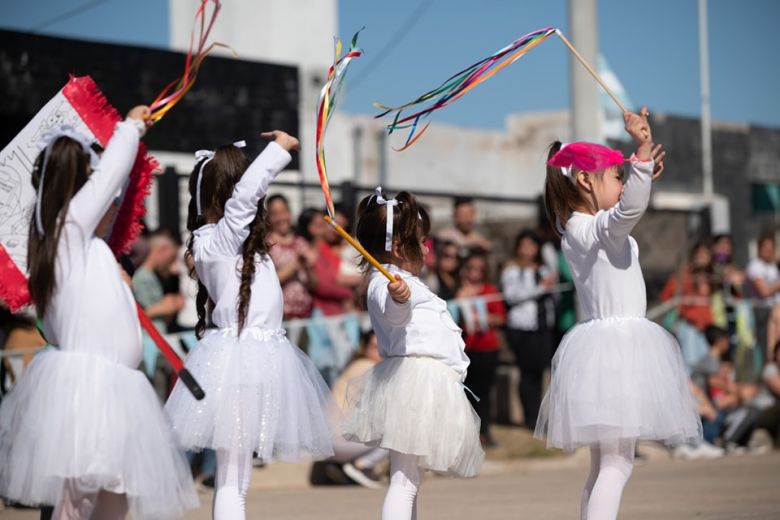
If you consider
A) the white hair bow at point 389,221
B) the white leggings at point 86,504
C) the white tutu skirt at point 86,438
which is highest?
the white hair bow at point 389,221

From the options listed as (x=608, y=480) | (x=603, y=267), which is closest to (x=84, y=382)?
(x=608, y=480)

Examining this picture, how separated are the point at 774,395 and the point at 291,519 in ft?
23.4

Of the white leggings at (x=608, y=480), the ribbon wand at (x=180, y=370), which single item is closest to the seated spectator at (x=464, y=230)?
the white leggings at (x=608, y=480)

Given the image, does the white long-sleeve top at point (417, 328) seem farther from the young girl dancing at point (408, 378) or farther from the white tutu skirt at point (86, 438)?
the white tutu skirt at point (86, 438)

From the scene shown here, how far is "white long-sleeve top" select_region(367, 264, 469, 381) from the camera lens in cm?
554

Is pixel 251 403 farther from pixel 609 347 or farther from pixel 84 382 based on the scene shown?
pixel 609 347

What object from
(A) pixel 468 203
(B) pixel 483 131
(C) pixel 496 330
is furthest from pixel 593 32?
(B) pixel 483 131

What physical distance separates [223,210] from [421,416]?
1.25 m

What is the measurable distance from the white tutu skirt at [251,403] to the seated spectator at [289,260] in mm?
4180

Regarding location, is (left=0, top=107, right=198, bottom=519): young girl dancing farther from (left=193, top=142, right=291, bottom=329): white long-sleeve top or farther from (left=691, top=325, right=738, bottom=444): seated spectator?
(left=691, top=325, right=738, bottom=444): seated spectator

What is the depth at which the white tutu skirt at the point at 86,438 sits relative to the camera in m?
4.19

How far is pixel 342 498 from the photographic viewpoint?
28.9 ft

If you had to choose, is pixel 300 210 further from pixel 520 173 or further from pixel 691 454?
pixel 520 173

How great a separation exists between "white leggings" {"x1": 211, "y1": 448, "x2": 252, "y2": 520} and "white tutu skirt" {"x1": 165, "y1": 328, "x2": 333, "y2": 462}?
0.18ft
